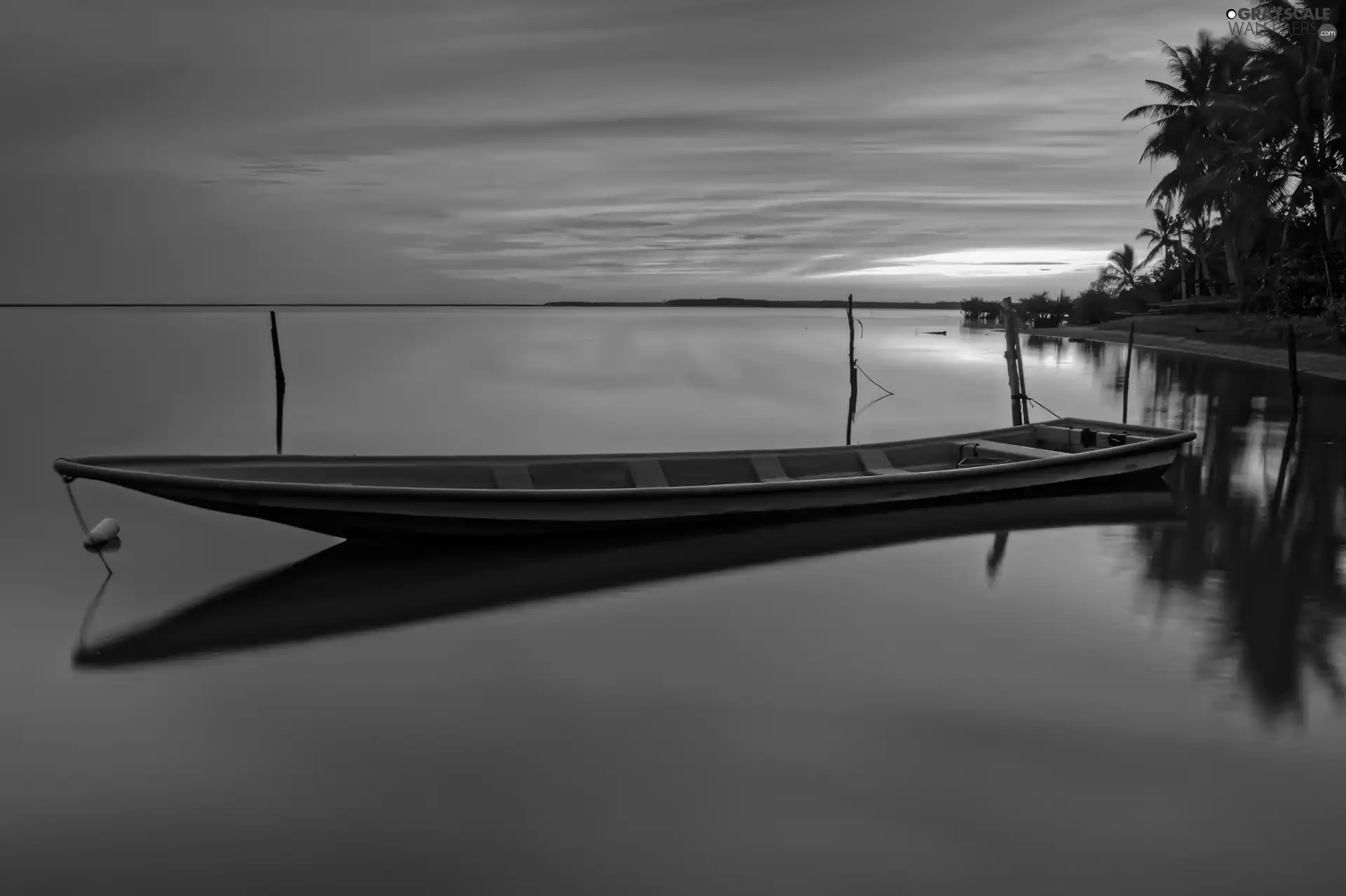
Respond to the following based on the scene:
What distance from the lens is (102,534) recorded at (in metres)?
9.60

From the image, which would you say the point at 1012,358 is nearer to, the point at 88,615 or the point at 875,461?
the point at 875,461

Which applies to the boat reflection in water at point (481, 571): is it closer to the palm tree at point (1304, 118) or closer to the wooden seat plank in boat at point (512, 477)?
the wooden seat plank in boat at point (512, 477)

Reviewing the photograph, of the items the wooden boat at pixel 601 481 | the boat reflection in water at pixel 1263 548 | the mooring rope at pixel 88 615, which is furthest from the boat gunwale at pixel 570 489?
the boat reflection in water at pixel 1263 548

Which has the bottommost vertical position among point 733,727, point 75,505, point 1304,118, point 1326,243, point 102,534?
point 733,727

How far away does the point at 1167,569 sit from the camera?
9.52 metres

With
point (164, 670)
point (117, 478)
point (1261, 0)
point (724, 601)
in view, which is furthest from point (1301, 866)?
point (1261, 0)

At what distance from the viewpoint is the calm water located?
454 cm

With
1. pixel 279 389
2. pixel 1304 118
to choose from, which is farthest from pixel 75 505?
pixel 1304 118

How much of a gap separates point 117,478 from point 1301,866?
26.4 feet

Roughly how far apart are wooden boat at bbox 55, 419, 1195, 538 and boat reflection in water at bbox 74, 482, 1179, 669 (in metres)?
0.32

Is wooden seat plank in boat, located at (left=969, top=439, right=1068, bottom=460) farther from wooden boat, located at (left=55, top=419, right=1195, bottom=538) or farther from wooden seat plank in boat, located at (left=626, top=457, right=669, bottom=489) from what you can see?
wooden seat plank in boat, located at (left=626, top=457, right=669, bottom=489)

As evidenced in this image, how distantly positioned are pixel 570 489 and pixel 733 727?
407 cm

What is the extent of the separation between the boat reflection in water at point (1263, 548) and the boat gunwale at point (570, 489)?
3.80ft

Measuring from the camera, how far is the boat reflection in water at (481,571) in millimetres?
7875
